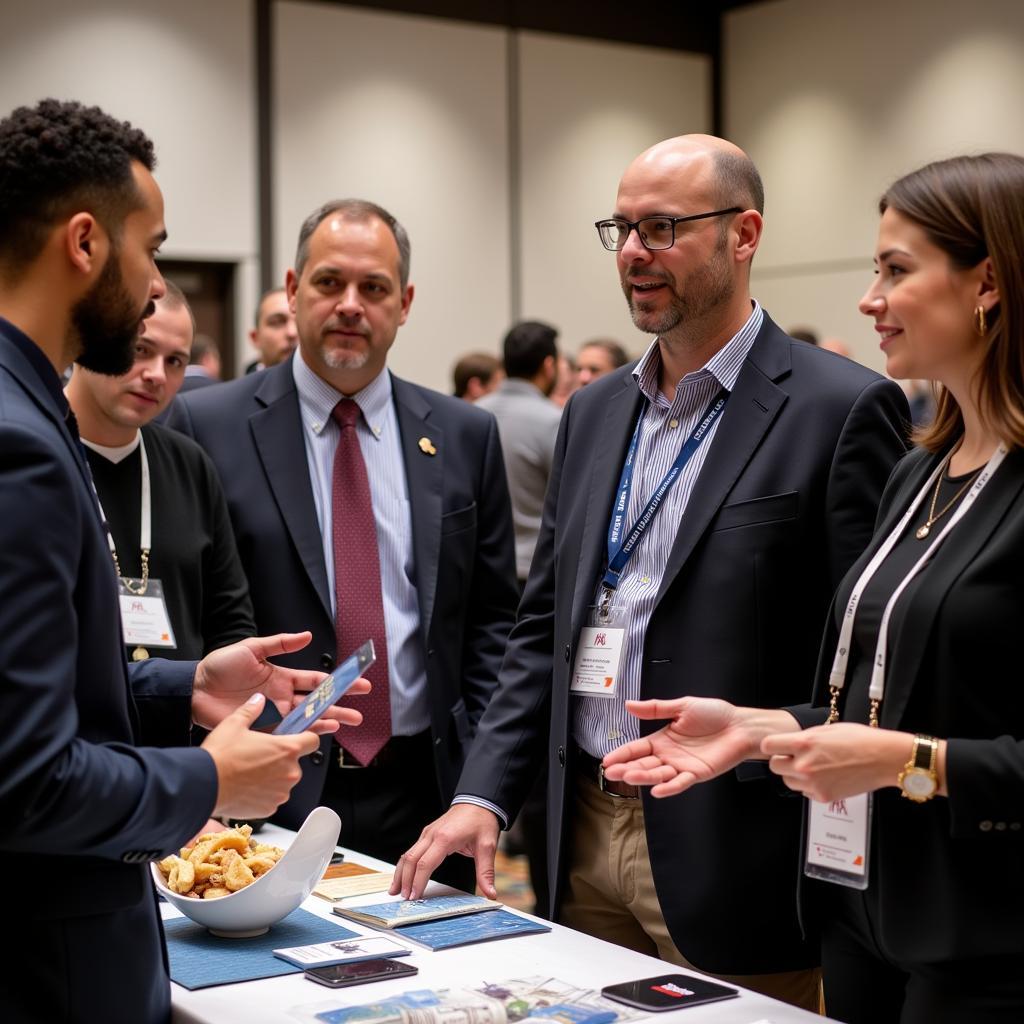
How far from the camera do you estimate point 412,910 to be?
6.84ft

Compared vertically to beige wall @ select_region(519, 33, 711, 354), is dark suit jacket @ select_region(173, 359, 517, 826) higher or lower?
lower

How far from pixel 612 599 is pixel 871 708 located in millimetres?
623

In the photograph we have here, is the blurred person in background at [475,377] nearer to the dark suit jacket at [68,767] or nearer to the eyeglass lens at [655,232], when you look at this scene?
the eyeglass lens at [655,232]

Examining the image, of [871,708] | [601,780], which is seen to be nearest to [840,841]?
[871,708]

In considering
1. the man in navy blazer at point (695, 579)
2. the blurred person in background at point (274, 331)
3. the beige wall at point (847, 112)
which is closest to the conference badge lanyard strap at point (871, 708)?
the man in navy blazer at point (695, 579)

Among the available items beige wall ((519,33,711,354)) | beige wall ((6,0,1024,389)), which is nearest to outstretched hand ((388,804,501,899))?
beige wall ((6,0,1024,389))

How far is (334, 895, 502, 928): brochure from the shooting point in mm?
2035

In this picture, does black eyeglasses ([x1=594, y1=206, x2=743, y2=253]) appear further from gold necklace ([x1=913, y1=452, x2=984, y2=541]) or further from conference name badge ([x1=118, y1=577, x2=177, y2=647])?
conference name badge ([x1=118, y1=577, x2=177, y2=647])

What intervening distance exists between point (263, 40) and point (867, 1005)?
791cm

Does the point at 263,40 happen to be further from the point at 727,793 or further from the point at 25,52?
the point at 727,793

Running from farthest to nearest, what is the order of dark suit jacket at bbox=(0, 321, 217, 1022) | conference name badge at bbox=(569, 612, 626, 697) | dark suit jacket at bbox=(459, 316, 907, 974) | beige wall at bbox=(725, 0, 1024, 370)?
beige wall at bbox=(725, 0, 1024, 370) < conference name badge at bbox=(569, 612, 626, 697) < dark suit jacket at bbox=(459, 316, 907, 974) < dark suit jacket at bbox=(0, 321, 217, 1022)

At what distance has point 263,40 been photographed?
8555 mm

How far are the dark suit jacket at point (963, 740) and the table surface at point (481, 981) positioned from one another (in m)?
0.20

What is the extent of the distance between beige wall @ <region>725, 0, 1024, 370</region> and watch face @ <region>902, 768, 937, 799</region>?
7.65 meters
